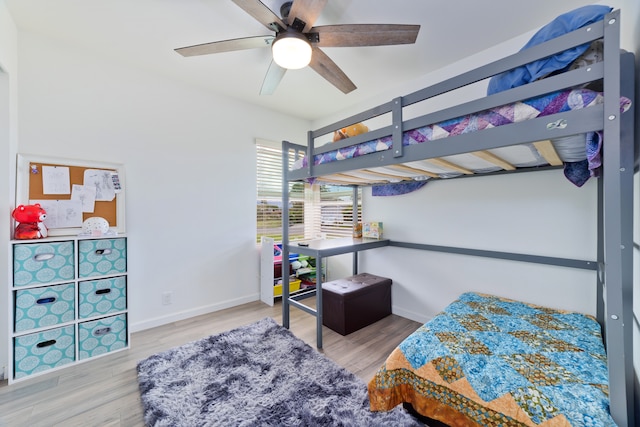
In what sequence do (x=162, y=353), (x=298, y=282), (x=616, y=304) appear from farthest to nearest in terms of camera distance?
1. (x=298, y=282)
2. (x=162, y=353)
3. (x=616, y=304)

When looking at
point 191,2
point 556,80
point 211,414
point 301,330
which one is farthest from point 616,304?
point 191,2

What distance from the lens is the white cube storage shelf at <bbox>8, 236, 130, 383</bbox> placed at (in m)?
1.72

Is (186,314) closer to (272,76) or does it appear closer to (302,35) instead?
(272,76)

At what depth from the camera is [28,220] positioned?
5.85ft

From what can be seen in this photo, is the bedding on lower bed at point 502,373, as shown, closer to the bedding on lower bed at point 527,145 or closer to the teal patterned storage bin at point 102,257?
the bedding on lower bed at point 527,145

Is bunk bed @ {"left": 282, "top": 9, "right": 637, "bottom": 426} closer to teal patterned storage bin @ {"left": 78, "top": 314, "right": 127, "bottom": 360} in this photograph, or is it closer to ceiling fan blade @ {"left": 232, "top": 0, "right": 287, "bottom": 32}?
ceiling fan blade @ {"left": 232, "top": 0, "right": 287, "bottom": 32}

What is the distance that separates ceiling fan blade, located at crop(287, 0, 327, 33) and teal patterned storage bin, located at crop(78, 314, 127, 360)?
8.46 feet

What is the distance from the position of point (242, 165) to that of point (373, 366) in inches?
98.7

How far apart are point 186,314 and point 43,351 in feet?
3.45

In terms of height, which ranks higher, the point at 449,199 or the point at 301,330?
the point at 449,199

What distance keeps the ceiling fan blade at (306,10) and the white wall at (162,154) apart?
1.77 meters

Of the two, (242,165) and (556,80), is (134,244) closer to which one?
(242,165)

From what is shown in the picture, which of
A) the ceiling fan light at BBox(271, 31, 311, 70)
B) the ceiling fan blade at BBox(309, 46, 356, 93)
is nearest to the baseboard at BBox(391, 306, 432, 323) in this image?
the ceiling fan blade at BBox(309, 46, 356, 93)

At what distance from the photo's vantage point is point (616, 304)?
0.84 metres
